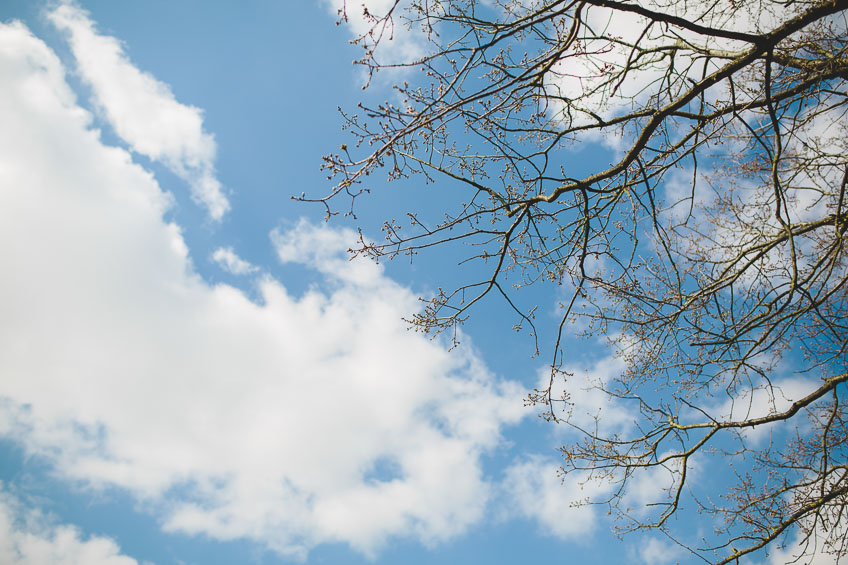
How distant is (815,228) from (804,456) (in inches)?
96.1

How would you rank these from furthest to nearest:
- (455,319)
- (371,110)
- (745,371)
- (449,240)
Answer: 1. (745,371)
2. (455,319)
3. (449,240)
4. (371,110)

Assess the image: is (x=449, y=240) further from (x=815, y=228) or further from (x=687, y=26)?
(x=815, y=228)

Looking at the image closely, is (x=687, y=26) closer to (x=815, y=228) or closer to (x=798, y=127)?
(x=798, y=127)

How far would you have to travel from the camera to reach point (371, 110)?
105 inches

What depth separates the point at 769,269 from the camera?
534 centimetres

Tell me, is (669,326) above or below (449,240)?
above

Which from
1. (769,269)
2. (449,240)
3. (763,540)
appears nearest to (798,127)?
(769,269)

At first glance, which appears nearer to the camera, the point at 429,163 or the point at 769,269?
the point at 429,163

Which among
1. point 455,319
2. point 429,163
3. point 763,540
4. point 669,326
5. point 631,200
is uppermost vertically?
point 631,200

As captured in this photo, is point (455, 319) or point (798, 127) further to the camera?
point (798, 127)

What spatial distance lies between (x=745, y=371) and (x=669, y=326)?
0.86 m

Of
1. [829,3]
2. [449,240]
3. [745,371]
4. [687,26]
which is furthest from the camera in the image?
[745,371]

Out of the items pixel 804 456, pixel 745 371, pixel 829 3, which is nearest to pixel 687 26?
pixel 829 3

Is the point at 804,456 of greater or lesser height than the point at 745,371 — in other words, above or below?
below
